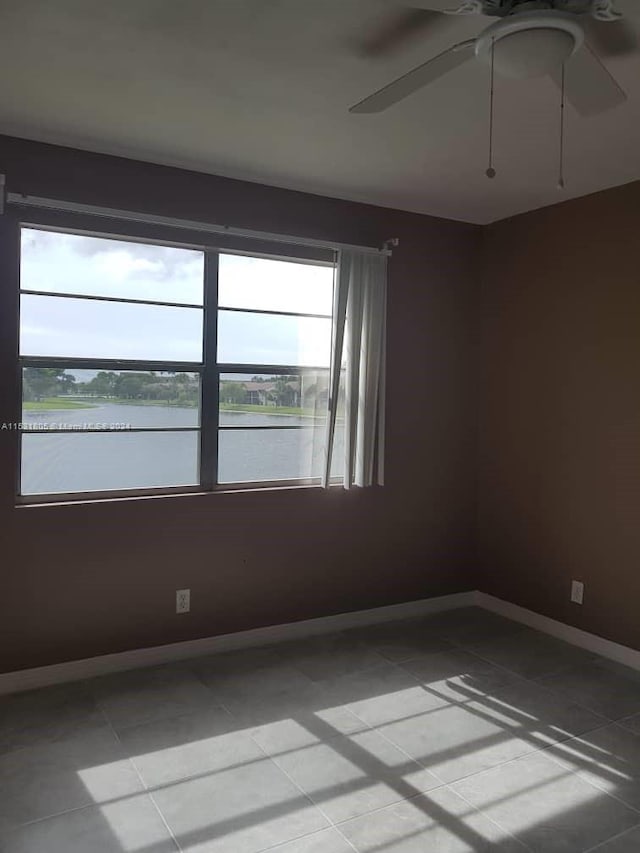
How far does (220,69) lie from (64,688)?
2.67 m

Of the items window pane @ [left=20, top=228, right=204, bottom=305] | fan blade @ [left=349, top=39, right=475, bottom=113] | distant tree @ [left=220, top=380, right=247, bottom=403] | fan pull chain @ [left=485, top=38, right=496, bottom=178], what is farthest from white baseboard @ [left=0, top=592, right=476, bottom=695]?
fan blade @ [left=349, top=39, right=475, bottom=113]

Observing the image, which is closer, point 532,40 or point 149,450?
point 532,40

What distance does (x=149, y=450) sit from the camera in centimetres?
346

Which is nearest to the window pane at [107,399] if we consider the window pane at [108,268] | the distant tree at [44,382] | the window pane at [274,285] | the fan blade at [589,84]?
the distant tree at [44,382]

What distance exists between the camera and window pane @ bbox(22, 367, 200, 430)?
3158 mm

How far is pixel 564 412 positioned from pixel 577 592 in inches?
39.8

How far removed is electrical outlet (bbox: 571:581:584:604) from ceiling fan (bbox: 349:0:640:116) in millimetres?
2617

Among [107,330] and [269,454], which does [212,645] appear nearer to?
[269,454]

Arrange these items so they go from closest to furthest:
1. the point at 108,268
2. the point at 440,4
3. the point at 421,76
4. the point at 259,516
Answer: the point at 440,4
the point at 421,76
the point at 108,268
the point at 259,516

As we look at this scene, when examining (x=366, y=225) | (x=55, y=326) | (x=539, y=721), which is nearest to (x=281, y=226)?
(x=366, y=225)

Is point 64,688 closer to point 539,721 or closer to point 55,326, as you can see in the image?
point 55,326

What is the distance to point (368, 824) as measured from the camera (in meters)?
2.22

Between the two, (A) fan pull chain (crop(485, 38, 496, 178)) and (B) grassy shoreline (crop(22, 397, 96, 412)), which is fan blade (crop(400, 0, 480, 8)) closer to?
(A) fan pull chain (crop(485, 38, 496, 178))

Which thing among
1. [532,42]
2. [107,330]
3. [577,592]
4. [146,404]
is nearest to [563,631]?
[577,592]
